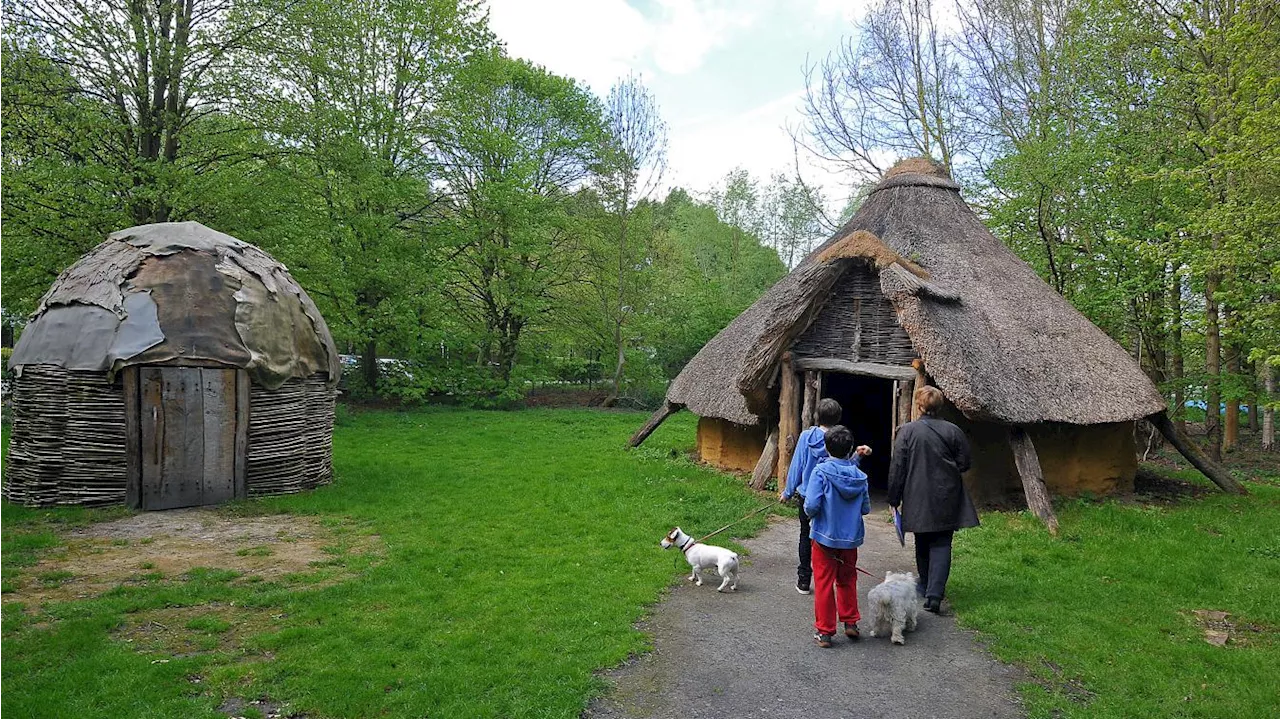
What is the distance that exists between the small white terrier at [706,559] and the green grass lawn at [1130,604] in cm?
195

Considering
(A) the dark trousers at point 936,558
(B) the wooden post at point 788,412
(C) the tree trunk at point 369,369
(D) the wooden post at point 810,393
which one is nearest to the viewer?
(A) the dark trousers at point 936,558

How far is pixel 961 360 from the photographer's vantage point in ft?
29.5

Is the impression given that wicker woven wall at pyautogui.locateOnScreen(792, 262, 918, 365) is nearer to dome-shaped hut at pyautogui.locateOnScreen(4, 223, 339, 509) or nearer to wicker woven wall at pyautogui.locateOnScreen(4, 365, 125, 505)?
dome-shaped hut at pyautogui.locateOnScreen(4, 223, 339, 509)

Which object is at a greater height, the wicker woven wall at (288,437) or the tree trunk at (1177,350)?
the tree trunk at (1177,350)

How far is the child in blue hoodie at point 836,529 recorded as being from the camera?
518cm

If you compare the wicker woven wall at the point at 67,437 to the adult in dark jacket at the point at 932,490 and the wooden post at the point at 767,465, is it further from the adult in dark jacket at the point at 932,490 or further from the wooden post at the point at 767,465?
the adult in dark jacket at the point at 932,490

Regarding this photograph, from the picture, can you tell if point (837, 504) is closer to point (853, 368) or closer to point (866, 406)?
point (853, 368)

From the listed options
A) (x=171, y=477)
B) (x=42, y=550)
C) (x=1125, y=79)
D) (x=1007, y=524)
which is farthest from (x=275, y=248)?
(x=1125, y=79)

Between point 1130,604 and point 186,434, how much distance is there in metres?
10.7

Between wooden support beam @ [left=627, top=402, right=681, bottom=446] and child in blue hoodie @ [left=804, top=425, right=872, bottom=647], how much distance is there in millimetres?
8076

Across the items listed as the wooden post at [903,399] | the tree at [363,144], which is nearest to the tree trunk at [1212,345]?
the wooden post at [903,399]

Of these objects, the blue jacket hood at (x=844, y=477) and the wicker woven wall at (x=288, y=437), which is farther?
the wicker woven wall at (x=288, y=437)

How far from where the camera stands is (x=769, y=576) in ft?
23.5

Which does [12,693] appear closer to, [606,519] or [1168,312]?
[606,519]
